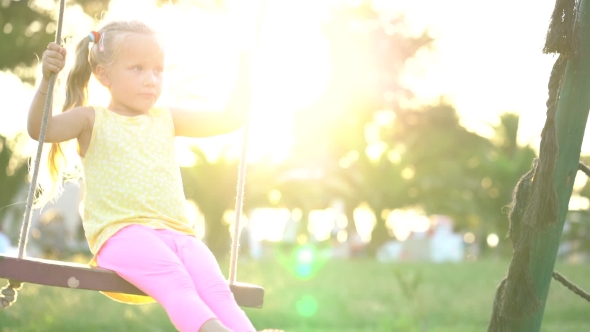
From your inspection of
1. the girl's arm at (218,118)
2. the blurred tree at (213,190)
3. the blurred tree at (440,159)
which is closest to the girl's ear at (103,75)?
the girl's arm at (218,118)

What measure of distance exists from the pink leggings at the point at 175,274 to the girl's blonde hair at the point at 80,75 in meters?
0.49

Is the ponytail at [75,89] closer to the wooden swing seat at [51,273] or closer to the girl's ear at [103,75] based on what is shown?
the girl's ear at [103,75]

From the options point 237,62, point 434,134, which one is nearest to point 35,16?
point 237,62

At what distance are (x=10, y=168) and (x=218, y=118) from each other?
36.3ft

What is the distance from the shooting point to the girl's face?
2.73 meters

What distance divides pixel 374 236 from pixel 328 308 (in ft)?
35.4

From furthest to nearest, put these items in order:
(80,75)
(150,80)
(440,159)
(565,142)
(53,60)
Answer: (440,159) < (80,75) < (150,80) < (53,60) < (565,142)

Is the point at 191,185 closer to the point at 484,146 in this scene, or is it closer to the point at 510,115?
the point at 510,115

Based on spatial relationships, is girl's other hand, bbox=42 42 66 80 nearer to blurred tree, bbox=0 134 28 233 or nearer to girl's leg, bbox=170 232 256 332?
girl's leg, bbox=170 232 256 332

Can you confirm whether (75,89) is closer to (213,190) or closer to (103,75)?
Result: (103,75)

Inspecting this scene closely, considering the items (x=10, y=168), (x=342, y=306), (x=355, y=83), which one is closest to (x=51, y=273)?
(x=342, y=306)

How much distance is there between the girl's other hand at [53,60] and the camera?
2.60 m

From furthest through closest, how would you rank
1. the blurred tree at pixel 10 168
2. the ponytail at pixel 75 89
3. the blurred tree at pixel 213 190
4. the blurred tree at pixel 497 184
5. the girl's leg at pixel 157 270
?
the blurred tree at pixel 497 184, the blurred tree at pixel 213 190, the blurred tree at pixel 10 168, the ponytail at pixel 75 89, the girl's leg at pixel 157 270

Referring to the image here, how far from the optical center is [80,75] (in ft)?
9.44
